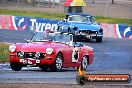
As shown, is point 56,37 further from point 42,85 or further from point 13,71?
point 42,85

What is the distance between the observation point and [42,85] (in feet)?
46.0

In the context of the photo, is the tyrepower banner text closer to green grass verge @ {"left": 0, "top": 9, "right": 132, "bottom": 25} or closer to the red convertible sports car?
green grass verge @ {"left": 0, "top": 9, "right": 132, "bottom": 25}

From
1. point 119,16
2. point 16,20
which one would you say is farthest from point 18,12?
point 16,20

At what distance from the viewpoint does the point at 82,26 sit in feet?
115

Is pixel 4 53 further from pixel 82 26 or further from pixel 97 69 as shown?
pixel 82 26

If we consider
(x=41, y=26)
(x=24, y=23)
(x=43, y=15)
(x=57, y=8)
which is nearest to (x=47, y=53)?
(x=41, y=26)

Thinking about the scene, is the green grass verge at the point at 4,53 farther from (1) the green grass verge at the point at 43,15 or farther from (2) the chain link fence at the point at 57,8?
(2) the chain link fence at the point at 57,8

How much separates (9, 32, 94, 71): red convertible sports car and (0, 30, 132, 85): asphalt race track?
29 centimetres

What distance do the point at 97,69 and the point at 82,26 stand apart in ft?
43.4

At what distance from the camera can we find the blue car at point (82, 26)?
114ft

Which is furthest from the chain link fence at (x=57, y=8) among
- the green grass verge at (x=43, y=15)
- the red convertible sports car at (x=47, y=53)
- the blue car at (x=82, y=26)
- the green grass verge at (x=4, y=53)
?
the red convertible sports car at (x=47, y=53)

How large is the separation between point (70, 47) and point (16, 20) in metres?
24.9

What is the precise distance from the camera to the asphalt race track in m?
16.1

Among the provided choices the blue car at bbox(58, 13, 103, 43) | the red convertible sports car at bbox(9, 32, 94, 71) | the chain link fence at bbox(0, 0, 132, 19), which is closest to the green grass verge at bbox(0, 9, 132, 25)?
the chain link fence at bbox(0, 0, 132, 19)
